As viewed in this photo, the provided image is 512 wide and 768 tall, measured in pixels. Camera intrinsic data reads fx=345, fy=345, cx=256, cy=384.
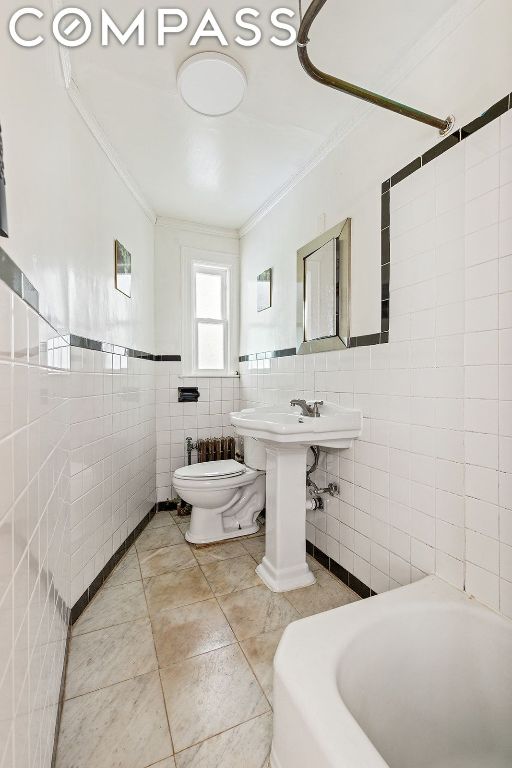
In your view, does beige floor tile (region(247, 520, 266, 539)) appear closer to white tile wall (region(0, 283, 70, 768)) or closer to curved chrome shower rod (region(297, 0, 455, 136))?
white tile wall (region(0, 283, 70, 768))

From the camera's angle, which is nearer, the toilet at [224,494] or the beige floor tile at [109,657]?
the beige floor tile at [109,657]

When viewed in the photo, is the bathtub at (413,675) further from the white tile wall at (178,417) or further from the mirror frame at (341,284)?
the white tile wall at (178,417)

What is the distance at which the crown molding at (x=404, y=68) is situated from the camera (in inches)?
48.8

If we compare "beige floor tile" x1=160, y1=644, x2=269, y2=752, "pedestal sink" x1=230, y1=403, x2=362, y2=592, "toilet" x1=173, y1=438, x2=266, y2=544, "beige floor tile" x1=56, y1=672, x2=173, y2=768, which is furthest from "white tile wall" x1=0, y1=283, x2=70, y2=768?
"toilet" x1=173, y1=438, x2=266, y2=544

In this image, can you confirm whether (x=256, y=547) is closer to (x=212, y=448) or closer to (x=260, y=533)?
(x=260, y=533)

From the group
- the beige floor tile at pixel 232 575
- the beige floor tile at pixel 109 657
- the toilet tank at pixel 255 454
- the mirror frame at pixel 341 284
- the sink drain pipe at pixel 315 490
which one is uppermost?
the mirror frame at pixel 341 284

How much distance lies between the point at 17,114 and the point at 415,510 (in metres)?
1.82

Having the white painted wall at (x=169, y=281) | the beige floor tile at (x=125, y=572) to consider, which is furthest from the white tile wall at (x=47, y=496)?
the white painted wall at (x=169, y=281)

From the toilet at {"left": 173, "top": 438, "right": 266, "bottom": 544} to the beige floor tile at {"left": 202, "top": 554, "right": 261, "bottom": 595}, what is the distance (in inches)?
11.2

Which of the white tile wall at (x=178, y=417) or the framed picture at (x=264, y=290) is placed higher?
the framed picture at (x=264, y=290)

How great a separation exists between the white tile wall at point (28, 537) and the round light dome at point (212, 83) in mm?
1283

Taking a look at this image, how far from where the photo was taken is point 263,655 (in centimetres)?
142

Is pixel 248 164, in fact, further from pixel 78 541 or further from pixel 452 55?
pixel 78 541

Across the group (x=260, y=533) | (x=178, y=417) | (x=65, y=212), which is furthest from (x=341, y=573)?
(x=65, y=212)
